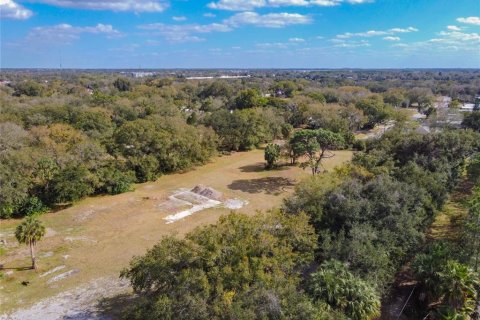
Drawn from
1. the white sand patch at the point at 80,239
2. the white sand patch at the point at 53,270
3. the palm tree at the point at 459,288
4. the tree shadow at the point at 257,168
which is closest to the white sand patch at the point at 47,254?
the white sand patch at the point at 80,239

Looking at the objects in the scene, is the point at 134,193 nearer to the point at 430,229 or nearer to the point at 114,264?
the point at 114,264

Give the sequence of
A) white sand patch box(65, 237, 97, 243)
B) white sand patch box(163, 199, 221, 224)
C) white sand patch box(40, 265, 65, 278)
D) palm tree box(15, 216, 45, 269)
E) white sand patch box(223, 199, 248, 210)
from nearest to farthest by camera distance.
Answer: palm tree box(15, 216, 45, 269) → white sand patch box(40, 265, 65, 278) → white sand patch box(65, 237, 97, 243) → white sand patch box(163, 199, 221, 224) → white sand patch box(223, 199, 248, 210)

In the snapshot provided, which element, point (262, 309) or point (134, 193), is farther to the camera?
point (134, 193)

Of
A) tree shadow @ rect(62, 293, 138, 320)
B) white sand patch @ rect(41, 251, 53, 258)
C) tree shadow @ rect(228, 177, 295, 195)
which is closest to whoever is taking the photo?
tree shadow @ rect(62, 293, 138, 320)

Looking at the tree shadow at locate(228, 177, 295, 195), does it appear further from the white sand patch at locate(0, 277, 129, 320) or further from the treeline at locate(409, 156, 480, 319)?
the white sand patch at locate(0, 277, 129, 320)

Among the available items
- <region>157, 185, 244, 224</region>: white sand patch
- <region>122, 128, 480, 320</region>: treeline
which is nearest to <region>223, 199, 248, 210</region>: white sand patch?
<region>157, 185, 244, 224</region>: white sand patch

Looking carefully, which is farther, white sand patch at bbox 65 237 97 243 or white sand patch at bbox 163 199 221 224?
white sand patch at bbox 163 199 221 224

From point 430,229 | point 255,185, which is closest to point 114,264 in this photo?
point 255,185

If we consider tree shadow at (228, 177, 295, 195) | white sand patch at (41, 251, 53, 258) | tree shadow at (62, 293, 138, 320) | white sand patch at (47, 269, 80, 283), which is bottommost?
white sand patch at (47, 269, 80, 283)
